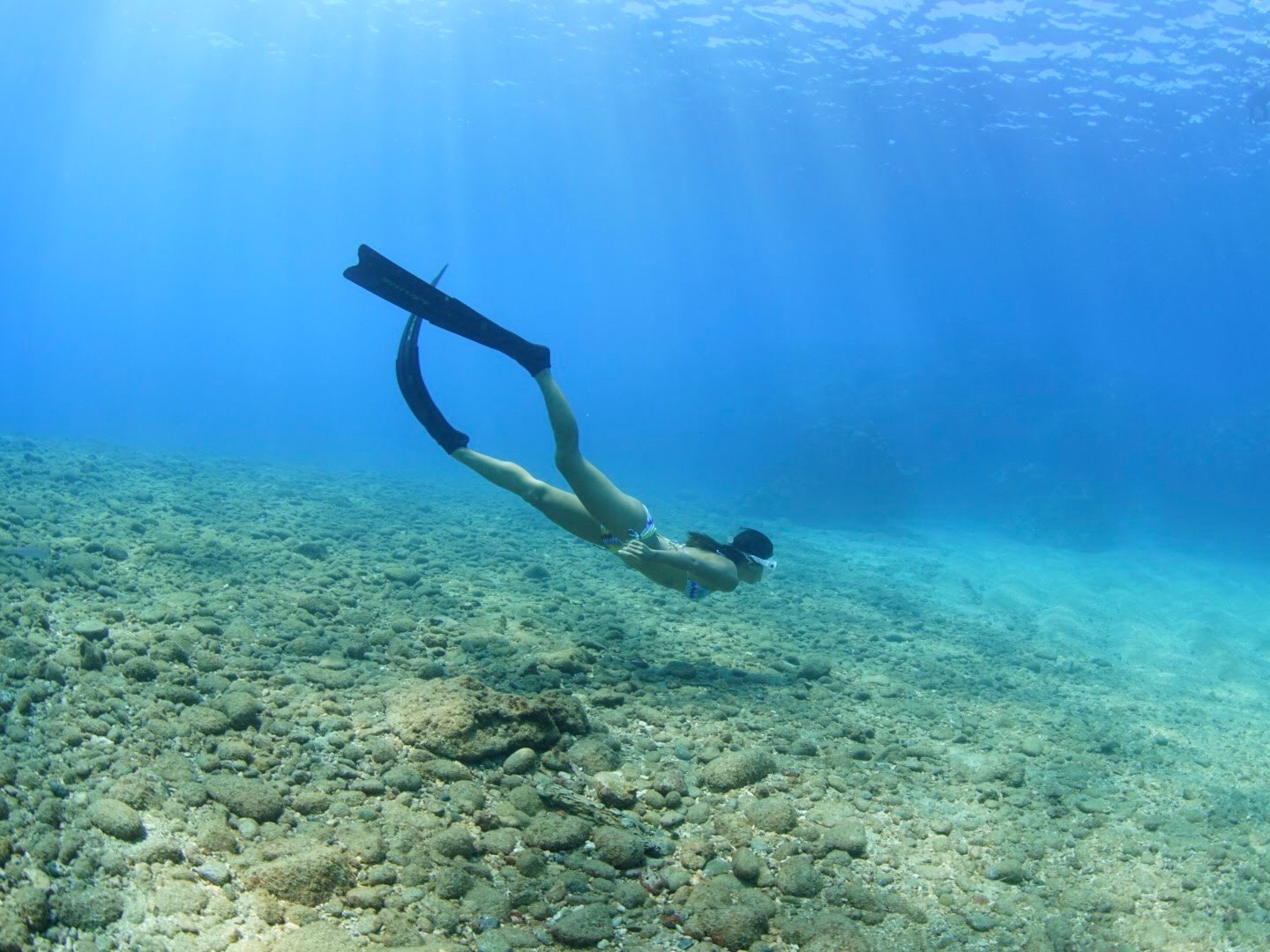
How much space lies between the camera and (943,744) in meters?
5.25

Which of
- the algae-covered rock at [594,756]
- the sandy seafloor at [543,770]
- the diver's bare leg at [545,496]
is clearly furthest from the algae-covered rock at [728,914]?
the diver's bare leg at [545,496]

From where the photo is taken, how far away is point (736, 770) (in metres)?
4.20

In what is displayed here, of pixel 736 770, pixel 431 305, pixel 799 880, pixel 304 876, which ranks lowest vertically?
pixel 304 876

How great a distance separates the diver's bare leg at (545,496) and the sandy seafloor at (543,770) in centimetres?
100

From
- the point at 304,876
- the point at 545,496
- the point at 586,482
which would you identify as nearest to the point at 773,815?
the point at 304,876

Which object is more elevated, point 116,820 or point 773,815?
point 773,815

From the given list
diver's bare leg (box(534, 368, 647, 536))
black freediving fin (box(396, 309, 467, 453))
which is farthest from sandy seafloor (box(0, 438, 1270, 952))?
black freediving fin (box(396, 309, 467, 453))

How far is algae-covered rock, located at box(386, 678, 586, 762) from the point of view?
3.95 meters

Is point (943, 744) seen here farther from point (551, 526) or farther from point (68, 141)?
point (68, 141)

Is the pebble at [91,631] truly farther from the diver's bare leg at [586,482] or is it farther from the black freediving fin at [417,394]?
the diver's bare leg at [586,482]

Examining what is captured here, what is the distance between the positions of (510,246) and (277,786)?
105m

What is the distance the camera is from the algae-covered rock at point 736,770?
414cm

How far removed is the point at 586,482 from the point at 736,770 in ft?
7.77

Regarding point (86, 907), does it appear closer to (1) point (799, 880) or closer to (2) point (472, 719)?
(2) point (472, 719)
